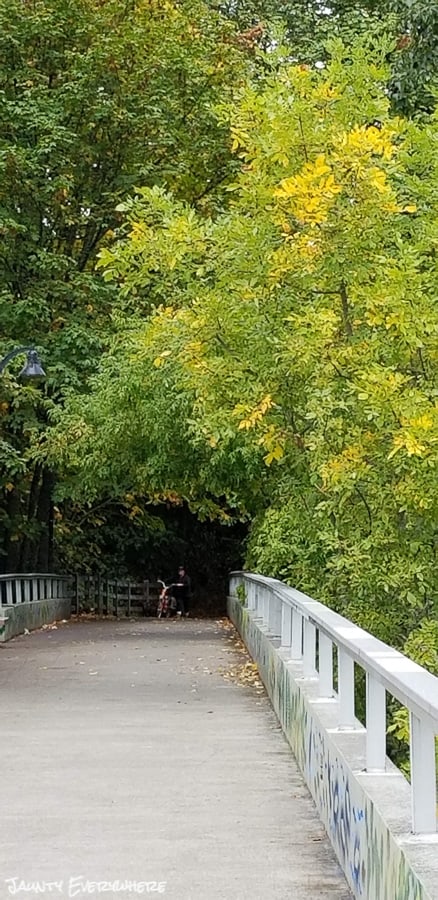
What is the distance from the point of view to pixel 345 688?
7.64m

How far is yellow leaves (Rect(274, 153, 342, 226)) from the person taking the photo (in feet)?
38.1

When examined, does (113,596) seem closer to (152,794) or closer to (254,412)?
(254,412)

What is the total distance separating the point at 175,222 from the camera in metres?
13.9

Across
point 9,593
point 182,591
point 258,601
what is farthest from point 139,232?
point 182,591

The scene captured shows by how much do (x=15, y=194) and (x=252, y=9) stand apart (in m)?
9.51

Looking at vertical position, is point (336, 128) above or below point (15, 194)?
below

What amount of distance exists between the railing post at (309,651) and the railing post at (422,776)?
17.0 feet

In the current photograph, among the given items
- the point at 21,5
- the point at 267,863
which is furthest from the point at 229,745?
the point at 21,5

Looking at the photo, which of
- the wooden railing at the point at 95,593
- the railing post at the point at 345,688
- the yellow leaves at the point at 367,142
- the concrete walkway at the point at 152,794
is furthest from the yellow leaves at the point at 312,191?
the wooden railing at the point at 95,593

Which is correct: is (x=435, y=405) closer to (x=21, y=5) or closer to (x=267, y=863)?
(x=267, y=863)

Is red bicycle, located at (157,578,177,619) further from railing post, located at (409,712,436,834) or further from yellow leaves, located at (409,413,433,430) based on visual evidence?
railing post, located at (409,712,436,834)

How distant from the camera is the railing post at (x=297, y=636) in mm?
11652

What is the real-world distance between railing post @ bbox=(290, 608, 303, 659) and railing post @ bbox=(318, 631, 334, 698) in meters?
2.19

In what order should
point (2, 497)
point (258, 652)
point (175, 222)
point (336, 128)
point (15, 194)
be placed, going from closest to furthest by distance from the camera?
point (336, 128) < point (175, 222) < point (258, 652) < point (15, 194) < point (2, 497)
